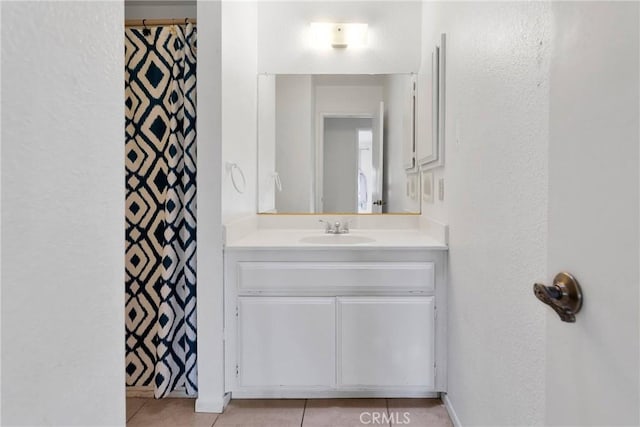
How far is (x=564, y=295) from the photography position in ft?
2.03

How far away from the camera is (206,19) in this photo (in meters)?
1.86

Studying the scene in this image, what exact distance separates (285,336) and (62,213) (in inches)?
60.3

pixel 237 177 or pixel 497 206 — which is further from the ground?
pixel 237 177

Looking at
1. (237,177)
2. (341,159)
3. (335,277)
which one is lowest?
(335,277)

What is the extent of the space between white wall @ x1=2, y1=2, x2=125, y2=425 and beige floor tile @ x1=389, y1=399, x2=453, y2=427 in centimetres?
152

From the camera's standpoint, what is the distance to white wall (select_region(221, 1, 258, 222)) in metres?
1.96

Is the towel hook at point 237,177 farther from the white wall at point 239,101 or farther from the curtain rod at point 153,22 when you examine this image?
the curtain rod at point 153,22

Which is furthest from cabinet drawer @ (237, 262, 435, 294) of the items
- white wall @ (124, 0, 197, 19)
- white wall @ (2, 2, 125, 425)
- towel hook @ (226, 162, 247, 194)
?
white wall @ (124, 0, 197, 19)

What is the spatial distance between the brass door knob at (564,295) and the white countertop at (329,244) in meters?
1.27

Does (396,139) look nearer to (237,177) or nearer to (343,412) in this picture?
(237,177)

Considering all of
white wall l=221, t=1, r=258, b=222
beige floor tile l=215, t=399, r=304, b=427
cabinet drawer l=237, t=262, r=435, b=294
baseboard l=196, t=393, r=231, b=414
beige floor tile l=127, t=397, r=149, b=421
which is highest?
white wall l=221, t=1, r=258, b=222

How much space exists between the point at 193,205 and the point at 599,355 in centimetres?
177

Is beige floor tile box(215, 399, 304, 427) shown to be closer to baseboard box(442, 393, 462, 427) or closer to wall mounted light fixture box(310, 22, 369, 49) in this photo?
baseboard box(442, 393, 462, 427)

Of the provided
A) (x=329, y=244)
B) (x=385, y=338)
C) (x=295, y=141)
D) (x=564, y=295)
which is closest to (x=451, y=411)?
(x=385, y=338)
